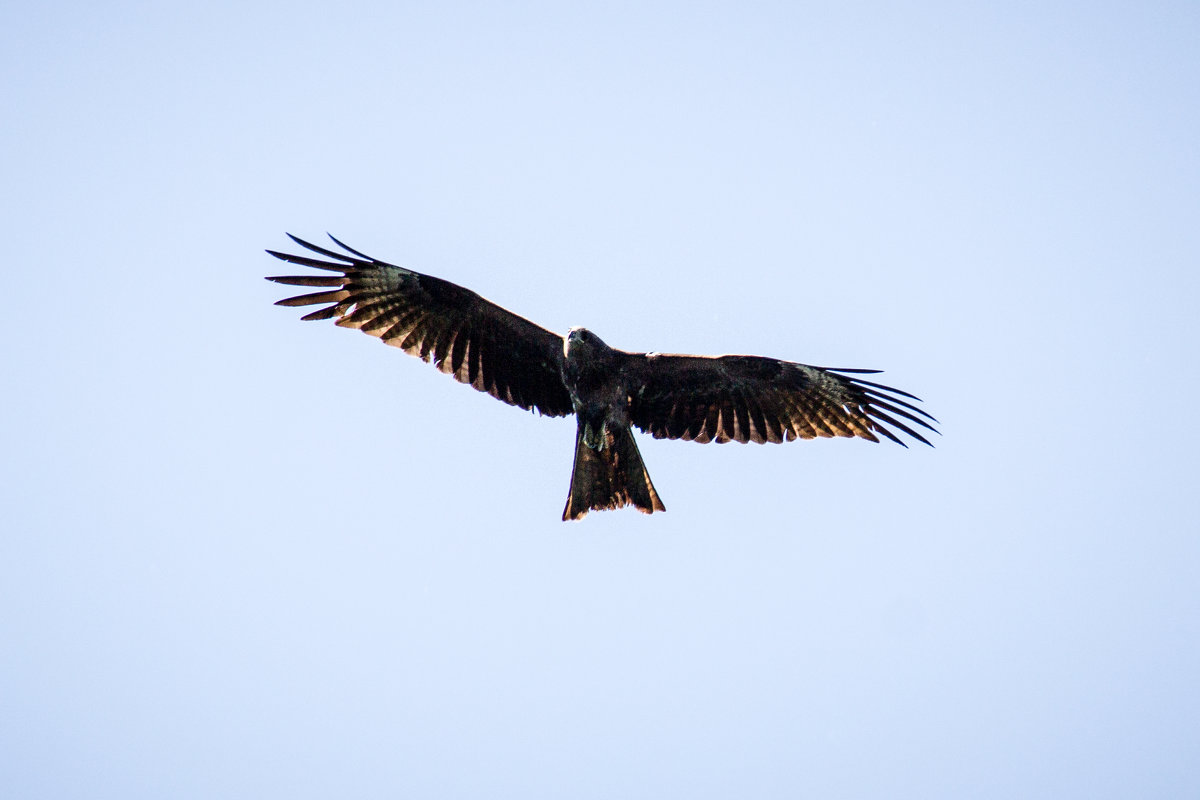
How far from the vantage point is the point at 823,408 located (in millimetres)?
8422

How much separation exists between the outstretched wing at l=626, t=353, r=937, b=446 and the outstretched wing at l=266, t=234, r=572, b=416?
727mm

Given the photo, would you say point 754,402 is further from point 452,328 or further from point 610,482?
point 452,328

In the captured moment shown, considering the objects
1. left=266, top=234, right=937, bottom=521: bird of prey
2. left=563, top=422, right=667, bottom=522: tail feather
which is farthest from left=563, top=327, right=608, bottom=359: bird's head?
left=563, top=422, right=667, bottom=522: tail feather

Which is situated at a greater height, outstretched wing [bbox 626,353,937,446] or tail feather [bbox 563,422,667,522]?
outstretched wing [bbox 626,353,937,446]

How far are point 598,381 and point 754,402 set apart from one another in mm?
1437

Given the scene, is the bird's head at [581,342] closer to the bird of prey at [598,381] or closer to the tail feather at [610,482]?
the bird of prey at [598,381]

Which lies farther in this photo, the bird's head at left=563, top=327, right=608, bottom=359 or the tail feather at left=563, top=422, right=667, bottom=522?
the tail feather at left=563, top=422, right=667, bottom=522

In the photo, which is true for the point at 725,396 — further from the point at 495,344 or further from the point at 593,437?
the point at 495,344

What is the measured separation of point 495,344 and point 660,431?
1465mm

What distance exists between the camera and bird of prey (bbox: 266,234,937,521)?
24.9 feet

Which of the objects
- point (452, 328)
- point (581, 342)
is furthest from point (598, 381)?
point (452, 328)

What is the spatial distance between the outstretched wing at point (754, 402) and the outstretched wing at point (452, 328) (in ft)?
2.39

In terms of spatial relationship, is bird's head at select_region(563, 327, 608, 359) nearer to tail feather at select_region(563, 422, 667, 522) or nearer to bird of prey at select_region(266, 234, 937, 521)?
bird of prey at select_region(266, 234, 937, 521)

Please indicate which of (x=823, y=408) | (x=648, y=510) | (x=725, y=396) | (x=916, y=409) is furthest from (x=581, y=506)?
(x=916, y=409)
